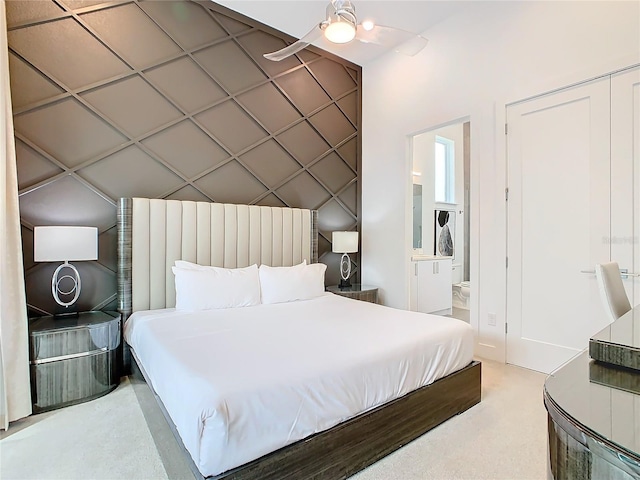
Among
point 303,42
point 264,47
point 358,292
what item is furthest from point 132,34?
point 358,292

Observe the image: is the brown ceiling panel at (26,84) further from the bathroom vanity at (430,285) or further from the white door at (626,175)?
the white door at (626,175)

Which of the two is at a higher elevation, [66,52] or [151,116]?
[66,52]

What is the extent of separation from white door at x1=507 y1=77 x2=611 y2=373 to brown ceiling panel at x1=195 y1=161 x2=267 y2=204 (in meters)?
2.67

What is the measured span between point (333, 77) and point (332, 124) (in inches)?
25.3

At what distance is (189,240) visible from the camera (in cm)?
321

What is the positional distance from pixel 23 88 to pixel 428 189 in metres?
5.23

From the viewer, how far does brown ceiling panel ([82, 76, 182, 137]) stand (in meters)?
2.98

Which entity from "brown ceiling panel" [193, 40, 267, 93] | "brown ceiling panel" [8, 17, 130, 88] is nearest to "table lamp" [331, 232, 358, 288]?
"brown ceiling panel" [193, 40, 267, 93]

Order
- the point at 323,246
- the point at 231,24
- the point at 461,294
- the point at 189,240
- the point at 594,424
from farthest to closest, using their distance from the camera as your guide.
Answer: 1. the point at 461,294
2. the point at 323,246
3. the point at 231,24
4. the point at 189,240
5. the point at 594,424

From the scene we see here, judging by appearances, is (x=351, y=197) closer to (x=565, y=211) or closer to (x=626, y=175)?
(x=565, y=211)

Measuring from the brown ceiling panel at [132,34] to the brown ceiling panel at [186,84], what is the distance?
0.34 ft

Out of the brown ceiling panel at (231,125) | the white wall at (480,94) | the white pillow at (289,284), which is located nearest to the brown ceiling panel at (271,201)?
the brown ceiling panel at (231,125)

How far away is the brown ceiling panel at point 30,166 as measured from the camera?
8.66ft

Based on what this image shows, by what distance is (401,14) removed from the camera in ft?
12.1
